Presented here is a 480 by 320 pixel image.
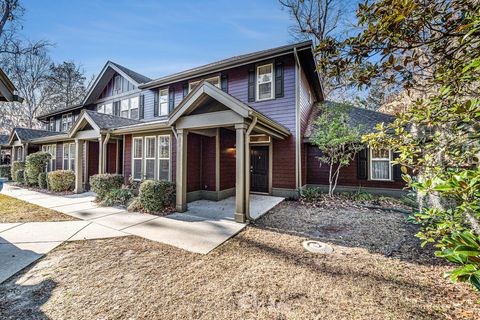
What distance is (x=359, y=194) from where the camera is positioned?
28.0 feet

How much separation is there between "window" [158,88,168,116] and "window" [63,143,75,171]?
5.63 meters

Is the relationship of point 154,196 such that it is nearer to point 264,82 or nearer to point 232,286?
point 232,286

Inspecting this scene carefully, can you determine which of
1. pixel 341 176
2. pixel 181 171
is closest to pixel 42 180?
pixel 181 171

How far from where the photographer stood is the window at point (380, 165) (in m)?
8.59

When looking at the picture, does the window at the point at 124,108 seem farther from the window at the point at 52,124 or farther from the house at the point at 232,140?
the window at the point at 52,124

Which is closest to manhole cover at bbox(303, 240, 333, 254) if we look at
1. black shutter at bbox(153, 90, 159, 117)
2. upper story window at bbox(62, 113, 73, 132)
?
black shutter at bbox(153, 90, 159, 117)

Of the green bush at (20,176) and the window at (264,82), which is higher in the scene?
the window at (264,82)

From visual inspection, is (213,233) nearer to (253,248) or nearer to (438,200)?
(253,248)

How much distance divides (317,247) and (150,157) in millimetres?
7361

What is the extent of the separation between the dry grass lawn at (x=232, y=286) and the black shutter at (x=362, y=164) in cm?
552

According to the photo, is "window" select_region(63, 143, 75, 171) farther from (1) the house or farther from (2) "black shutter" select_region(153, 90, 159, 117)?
(2) "black shutter" select_region(153, 90, 159, 117)

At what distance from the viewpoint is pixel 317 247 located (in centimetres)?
399

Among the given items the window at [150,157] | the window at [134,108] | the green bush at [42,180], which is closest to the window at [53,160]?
the green bush at [42,180]

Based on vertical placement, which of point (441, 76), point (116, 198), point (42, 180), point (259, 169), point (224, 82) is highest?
point (224, 82)
